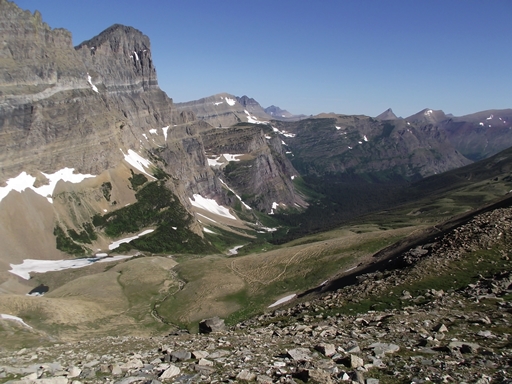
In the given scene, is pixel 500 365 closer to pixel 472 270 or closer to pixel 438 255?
pixel 472 270

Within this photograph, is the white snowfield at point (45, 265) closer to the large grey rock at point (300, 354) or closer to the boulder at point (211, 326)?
the boulder at point (211, 326)

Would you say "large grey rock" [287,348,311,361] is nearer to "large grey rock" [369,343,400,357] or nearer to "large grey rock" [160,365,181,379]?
"large grey rock" [369,343,400,357]

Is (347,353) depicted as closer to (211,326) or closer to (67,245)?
(211,326)

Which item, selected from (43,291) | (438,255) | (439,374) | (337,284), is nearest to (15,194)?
(43,291)

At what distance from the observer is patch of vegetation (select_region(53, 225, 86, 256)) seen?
7534 inches

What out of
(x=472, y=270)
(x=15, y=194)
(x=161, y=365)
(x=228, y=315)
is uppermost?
(x=15, y=194)

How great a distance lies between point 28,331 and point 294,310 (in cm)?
4212

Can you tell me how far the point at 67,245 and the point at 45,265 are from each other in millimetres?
22413

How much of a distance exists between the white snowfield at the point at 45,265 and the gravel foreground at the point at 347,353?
465 ft

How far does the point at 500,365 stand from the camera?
2019cm

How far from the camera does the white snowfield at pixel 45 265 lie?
157125 mm

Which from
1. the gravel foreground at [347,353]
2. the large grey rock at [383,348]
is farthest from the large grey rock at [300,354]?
the large grey rock at [383,348]

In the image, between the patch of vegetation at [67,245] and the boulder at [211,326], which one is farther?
the patch of vegetation at [67,245]

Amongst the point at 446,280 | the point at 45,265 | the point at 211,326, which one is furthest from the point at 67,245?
the point at 446,280
